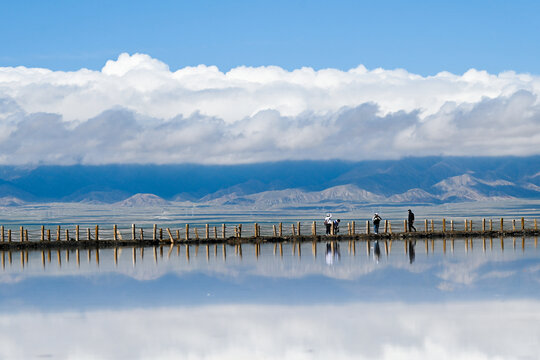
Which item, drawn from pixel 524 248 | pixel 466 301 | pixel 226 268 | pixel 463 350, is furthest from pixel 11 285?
pixel 524 248

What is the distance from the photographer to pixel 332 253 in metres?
73.9

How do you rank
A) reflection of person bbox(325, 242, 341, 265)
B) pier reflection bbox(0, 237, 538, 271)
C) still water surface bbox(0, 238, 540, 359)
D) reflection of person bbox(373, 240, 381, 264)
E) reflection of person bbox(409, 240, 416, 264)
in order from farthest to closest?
reflection of person bbox(373, 240, 381, 264) → pier reflection bbox(0, 237, 538, 271) → reflection of person bbox(325, 242, 341, 265) → reflection of person bbox(409, 240, 416, 264) → still water surface bbox(0, 238, 540, 359)

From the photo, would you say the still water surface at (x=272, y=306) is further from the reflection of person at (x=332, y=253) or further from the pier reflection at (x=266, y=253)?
the reflection of person at (x=332, y=253)

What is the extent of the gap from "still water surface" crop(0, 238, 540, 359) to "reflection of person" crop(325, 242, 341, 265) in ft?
2.38

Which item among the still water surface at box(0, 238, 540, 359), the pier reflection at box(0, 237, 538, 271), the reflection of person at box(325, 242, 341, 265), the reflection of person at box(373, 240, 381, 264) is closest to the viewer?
the still water surface at box(0, 238, 540, 359)

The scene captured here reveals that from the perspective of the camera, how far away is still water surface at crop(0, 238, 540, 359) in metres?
32.9

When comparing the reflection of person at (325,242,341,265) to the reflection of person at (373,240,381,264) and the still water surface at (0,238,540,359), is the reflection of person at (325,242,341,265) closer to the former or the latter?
the still water surface at (0,238,540,359)

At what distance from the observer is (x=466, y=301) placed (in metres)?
43.6

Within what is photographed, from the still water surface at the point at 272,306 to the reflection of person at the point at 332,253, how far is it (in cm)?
73

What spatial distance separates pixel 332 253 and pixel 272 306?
31.4 m

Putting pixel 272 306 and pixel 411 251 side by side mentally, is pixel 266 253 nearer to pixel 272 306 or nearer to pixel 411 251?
pixel 411 251

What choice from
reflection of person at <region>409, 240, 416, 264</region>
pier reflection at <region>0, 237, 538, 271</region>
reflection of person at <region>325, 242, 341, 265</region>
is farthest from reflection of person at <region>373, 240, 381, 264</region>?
reflection of person at <region>325, 242, 341, 265</region>

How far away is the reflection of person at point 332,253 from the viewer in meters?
66.9

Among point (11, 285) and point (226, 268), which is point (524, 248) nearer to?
point (226, 268)
